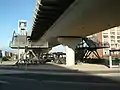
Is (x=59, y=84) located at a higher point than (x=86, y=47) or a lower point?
lower

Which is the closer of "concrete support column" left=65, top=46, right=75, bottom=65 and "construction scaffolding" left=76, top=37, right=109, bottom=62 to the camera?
"concrete support column" left=65, top=46, right=75, bottom=65

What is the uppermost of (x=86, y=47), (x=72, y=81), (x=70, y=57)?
(x=86, y=47)

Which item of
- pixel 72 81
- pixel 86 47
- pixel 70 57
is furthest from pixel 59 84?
pixel 86 47

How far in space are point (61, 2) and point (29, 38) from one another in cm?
4312

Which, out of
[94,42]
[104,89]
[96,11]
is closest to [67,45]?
[94,42]

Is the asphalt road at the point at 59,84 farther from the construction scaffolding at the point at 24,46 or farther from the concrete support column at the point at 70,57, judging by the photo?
the construction scaffolding at the point at 24,46

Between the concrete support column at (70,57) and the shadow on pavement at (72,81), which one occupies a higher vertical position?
the concrete support column at (70,57)

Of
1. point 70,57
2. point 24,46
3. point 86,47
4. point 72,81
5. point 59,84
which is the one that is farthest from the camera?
point 86,47

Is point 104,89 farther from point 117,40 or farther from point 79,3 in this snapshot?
point 117,40

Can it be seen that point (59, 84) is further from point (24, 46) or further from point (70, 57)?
point (24, 46)

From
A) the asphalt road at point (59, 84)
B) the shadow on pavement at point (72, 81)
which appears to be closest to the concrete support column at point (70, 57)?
the shadow on pavement at point (72, 81)

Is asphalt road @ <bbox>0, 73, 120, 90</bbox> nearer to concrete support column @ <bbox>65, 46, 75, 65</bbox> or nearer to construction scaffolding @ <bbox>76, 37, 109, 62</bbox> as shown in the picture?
concrete support column @ <bbox>65, 46, 75, 65</bbox>

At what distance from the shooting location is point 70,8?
1000 inches

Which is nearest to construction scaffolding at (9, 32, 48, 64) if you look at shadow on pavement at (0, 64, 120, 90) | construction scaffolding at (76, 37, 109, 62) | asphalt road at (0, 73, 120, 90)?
construction scaffolding at (76, 37, 109, 62)
